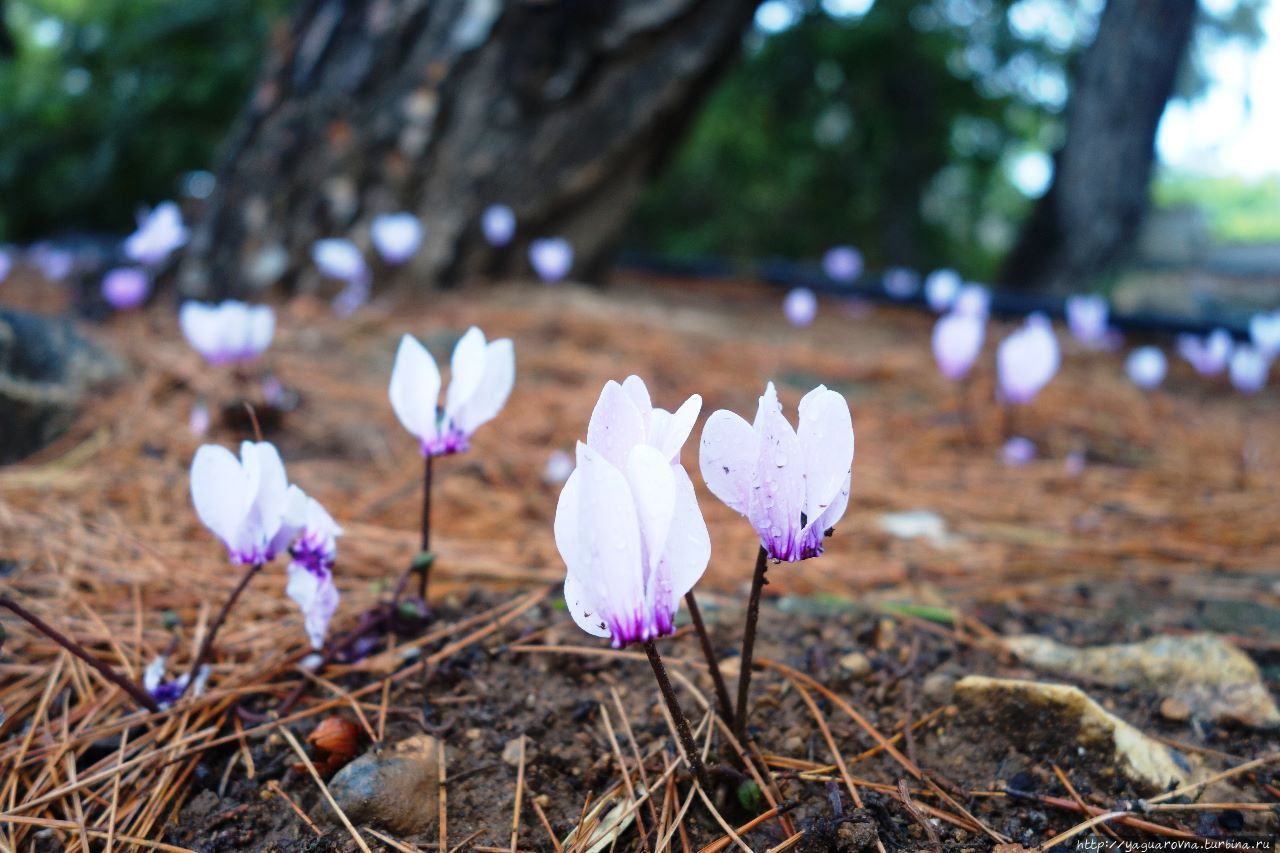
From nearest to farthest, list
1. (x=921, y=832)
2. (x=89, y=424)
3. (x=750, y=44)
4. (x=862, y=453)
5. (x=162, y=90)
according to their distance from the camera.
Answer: (x=921, y=832) < (x=89, y=424) < (x=862, y=453) < (x=162, y=90) < (x=750, y=44)

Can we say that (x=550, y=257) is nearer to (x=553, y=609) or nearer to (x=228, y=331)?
(x=228, y=331)

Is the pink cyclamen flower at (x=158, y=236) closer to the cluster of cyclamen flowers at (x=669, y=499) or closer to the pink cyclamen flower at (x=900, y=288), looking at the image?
the cluster of cyclamen flowers at (x=669, y=499)

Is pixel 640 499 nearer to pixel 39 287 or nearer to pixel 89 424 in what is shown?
pixel 89 424

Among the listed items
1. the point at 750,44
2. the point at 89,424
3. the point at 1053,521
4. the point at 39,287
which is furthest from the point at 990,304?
the point at 39,287

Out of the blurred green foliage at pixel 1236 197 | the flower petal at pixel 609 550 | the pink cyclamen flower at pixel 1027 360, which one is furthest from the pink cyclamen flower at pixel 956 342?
A: the blurred green foliage at pixel 1236 197

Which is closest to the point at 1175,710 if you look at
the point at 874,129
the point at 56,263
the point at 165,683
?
the point at 165,683
